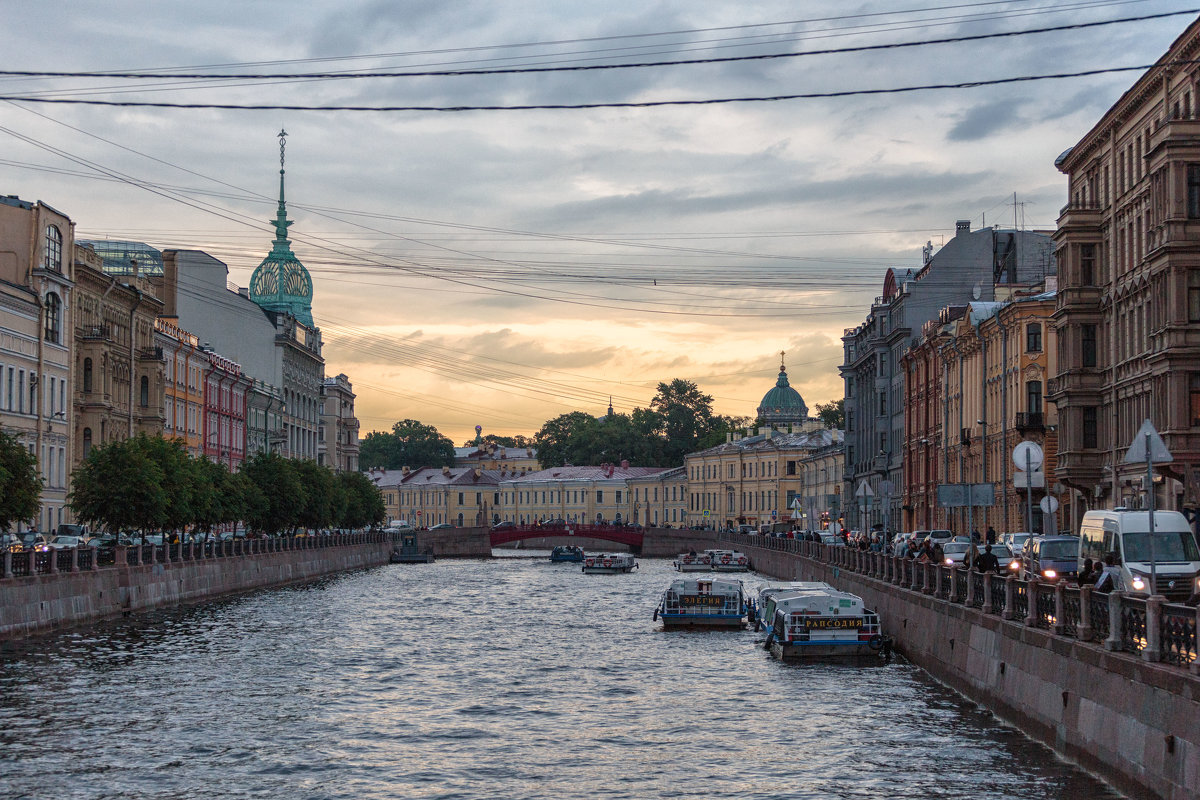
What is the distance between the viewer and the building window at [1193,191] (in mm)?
52344

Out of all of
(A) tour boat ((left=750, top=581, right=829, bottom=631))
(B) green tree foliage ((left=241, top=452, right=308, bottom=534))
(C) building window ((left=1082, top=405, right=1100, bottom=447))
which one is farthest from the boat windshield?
(B) green tree foliage ((left=241, top=452, right=308, bottom=534))

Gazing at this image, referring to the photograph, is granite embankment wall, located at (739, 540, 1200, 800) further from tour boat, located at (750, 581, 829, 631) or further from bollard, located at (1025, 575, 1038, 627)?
tour boat, located at (750, 581, 829, 631)

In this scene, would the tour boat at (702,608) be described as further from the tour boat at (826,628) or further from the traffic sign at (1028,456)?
the traffic sign at (1028,456)

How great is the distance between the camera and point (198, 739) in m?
29.3

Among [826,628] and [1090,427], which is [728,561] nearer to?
[1090,427]

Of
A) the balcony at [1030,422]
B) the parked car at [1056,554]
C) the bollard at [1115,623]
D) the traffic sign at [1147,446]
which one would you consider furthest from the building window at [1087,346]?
the bollard at [1115,623]

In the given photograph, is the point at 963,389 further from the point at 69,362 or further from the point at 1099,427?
the point at 69,362

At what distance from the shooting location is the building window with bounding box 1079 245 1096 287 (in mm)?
65000

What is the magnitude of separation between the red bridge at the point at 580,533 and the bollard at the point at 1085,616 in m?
135

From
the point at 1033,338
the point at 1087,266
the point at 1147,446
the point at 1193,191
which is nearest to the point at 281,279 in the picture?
the point at 1033,338

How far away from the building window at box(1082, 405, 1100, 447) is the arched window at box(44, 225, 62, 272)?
44659 mm

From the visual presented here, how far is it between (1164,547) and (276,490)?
2750 inches

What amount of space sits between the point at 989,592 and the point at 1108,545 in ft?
11.2

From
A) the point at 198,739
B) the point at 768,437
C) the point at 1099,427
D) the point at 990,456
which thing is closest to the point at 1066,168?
the point at 1099,427
